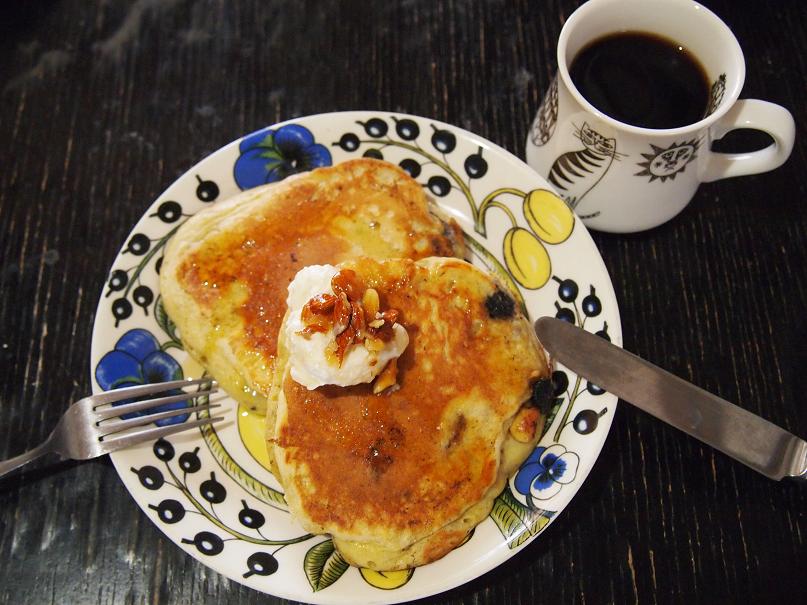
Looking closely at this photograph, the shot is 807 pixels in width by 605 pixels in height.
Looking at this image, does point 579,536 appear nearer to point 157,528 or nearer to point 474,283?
point 474,283

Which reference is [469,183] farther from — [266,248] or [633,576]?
[633,576]

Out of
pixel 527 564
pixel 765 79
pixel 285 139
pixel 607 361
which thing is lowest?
pixel 527 564

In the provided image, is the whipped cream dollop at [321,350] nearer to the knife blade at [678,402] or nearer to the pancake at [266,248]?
the pancake at [266,248]

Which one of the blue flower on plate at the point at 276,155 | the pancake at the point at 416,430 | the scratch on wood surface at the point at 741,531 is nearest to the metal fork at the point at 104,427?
the pancake at the point at 416,430

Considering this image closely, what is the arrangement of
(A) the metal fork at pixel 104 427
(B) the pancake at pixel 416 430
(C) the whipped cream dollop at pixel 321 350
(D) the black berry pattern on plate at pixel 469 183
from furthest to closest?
1. (D) the black berry pattern on plate at pixel 469 183
2. (A) the metal fork at pixel 104 427
3. (B) the pancake at pixel 416 430
4. (C) the whipped cream dollop at pixel 321 350

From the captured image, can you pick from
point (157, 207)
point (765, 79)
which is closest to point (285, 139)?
point (157, 207)
